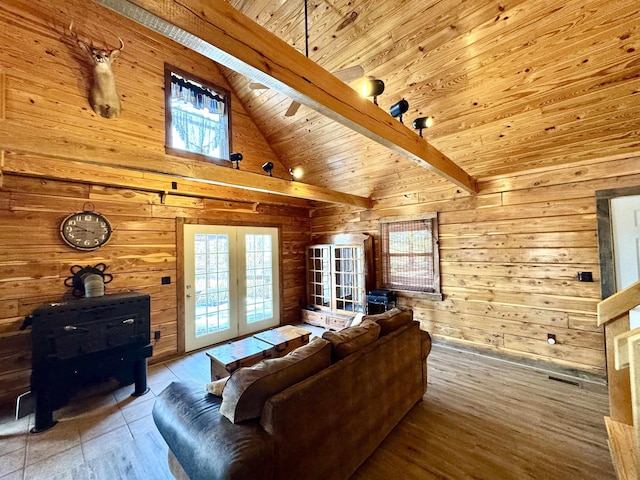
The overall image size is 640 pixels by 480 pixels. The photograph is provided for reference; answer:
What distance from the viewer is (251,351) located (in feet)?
9.16

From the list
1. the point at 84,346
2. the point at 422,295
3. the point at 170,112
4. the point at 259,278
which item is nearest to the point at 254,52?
the point at 84,346

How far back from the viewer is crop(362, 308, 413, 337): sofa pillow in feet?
7.77

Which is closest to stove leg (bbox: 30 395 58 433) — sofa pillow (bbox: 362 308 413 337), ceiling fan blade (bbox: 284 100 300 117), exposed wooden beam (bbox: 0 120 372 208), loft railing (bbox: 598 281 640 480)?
Answer: exposed wooden beam (bbox: 0 120 372 208)

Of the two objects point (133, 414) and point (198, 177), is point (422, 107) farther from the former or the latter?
point (133, 414)

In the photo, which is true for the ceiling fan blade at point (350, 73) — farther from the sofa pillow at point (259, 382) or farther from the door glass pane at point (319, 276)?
the door glass pane at point (319, 276)

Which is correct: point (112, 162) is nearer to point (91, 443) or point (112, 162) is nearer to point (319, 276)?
point (91, 443)

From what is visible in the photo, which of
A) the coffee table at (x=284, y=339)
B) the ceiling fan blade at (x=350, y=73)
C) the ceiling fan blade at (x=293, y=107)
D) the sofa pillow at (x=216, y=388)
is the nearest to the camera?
the sofa pillow at (x=216, y=388)

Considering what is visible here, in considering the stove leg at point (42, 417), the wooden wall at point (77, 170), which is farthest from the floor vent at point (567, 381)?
the stove leg at point (42, 417)

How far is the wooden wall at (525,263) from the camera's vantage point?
313cm

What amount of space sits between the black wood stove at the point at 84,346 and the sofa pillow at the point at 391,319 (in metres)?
2.53

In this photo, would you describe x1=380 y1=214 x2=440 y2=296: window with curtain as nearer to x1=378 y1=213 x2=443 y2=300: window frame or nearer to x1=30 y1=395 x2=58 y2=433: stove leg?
x1=378 y1=213 x2=443 y2=300: window frame

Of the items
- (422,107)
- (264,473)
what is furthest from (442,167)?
(264,473)

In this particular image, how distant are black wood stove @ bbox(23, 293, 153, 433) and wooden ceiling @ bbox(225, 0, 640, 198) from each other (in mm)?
3461

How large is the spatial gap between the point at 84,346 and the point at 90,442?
868 mm
